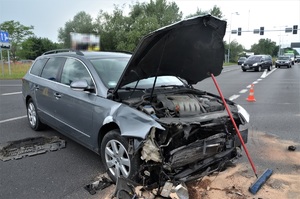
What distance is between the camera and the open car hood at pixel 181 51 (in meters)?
3.14

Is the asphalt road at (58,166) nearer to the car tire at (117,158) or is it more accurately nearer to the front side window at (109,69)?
the car tire at (117,158)

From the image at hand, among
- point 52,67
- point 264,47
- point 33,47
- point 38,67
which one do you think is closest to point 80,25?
point 33,47

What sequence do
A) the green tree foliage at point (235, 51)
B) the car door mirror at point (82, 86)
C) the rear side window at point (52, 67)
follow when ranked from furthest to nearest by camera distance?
the green tree foliage at point (235, 51) → the rear side window at point (52, 67) → the car door mirror at point (82, 86)

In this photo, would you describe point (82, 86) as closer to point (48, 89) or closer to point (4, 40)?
point (48, 89)

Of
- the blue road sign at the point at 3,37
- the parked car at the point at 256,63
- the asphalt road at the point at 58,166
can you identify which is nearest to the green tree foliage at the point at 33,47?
the blue road sign at the point at 3,37

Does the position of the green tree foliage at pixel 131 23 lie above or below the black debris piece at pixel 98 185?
above

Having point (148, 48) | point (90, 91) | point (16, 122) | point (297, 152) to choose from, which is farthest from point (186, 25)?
point (16, 122)

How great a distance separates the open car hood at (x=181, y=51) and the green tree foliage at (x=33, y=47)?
52274 millimetres

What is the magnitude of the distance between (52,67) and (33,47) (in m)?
64.3

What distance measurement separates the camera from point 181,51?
3598 millimetres

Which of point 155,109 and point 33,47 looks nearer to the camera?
point 155,109

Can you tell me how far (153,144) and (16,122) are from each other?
4.85 meters

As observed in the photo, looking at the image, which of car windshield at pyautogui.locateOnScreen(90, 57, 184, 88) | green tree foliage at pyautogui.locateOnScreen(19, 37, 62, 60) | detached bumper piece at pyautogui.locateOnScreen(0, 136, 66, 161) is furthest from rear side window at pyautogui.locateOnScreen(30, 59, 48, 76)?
green tree foliage at pyautogui.locateOnScreen(19, 37, 62, 60)

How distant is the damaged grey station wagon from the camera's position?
3.03 metres
